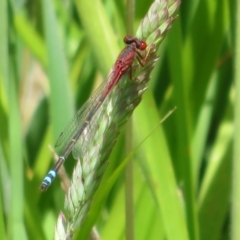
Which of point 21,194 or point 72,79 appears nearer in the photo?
point 21,194

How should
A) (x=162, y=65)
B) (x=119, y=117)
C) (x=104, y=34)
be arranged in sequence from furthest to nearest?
(x=162, y=65) → (x=104, y=34) → (x=119, y=117)

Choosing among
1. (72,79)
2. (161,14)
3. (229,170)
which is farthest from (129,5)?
(72,79)

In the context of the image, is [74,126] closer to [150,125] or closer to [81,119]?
[81,119]

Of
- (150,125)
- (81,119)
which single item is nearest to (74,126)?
(81,119)

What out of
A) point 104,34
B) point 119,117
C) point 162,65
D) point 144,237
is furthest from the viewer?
point 162,65

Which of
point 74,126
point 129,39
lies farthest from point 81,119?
point 129,39

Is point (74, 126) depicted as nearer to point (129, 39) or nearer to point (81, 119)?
point (81, 119)

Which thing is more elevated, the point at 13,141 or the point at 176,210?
the point at 13,141

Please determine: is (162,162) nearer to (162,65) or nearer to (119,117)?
(119,117)
